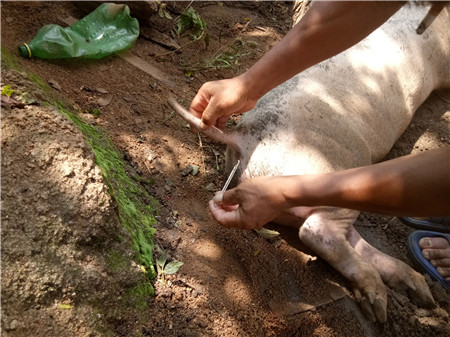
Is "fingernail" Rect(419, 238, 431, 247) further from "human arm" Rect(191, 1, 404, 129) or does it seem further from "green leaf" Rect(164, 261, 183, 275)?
"green leaf" Rect(164, 261, 183, 275)

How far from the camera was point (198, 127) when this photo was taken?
2.05m

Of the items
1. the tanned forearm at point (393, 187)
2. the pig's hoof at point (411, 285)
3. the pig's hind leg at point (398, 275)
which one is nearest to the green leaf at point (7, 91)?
the tanned forearm at point (393, 187)

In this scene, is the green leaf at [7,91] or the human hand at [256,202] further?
the green leaf at [7,91]

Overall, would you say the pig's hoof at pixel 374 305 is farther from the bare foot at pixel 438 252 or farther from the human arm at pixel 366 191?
the human arm at pixel 366 191

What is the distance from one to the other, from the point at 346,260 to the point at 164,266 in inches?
31.2

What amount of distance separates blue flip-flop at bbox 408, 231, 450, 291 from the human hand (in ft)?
3.39

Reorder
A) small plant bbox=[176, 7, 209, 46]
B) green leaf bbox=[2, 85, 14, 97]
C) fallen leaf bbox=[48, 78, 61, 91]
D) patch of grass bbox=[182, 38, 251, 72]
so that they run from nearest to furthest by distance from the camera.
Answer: green leaf bbox=[2, 85, 14, 97]
fallen leaf bbox=[48, 78, 61, 91]
patch of grass bbox=[182, 38, 251, 72]
small plant bbox=[176, 7, 209, 46]

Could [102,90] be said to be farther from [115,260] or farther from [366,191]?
[366,191]

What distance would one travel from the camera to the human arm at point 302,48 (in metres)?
1.63

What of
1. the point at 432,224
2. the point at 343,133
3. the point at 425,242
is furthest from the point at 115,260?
the point at 432,224

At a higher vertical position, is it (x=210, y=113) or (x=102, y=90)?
(x=210, y=113)

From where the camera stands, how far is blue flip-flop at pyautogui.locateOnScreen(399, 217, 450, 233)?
243 centimetres

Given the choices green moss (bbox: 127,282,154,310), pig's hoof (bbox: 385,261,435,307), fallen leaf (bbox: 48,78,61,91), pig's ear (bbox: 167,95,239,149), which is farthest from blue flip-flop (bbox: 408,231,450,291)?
fallen leaf (bbox: 48,78,61,91)

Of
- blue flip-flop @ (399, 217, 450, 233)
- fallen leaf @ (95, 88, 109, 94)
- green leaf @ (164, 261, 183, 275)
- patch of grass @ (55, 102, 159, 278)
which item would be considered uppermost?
fallen leaf @ (95, 88, 109, 94)
